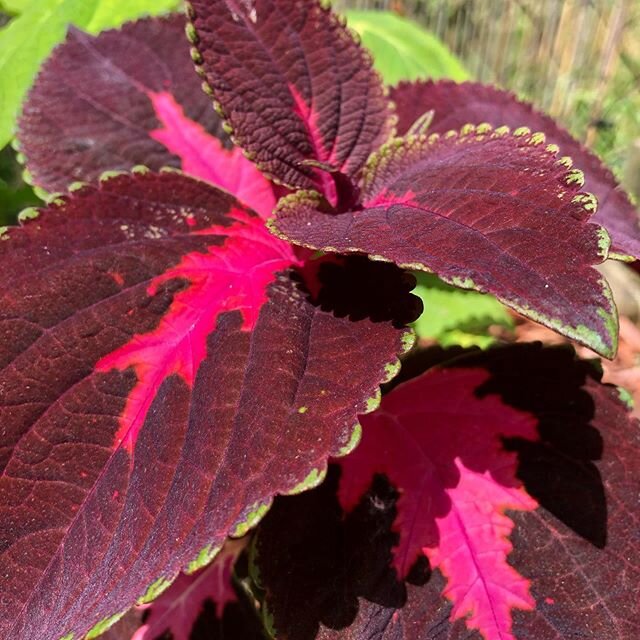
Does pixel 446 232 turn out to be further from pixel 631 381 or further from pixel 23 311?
pixel 631 381

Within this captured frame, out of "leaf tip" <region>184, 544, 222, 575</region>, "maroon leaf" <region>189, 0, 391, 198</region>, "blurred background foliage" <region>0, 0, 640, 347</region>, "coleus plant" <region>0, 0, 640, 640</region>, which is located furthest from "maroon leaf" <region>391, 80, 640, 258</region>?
"blurred background foliage" <region>0, 0, 640, 347</region>

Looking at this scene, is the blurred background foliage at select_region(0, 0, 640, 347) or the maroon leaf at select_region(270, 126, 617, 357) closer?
the maroon leaf at select_region(270, 126, 617, 357)

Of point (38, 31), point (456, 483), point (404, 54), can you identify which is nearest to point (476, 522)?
point (456, 483)

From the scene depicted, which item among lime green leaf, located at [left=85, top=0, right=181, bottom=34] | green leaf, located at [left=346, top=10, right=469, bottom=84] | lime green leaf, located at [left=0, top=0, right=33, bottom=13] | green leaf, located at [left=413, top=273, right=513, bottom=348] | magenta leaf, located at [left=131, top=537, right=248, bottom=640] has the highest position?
lime green leaf, located at [left=85, top=0, right=181, bottom=34]

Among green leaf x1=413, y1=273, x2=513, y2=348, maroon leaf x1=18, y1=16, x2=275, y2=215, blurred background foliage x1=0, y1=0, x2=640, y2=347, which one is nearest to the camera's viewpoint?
maroon leaf x1=18, y1=16, x2=275, y2=215

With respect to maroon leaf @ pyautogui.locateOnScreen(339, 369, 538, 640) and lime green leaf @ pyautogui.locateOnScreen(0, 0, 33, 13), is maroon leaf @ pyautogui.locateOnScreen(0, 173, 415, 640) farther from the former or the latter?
lime green leaf @ pyautogui.locateOnScreen(0, 0, 33, 13)

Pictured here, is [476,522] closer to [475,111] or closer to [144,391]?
[144,391]

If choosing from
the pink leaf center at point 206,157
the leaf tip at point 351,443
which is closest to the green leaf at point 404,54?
the pink leaf center at point 206,157

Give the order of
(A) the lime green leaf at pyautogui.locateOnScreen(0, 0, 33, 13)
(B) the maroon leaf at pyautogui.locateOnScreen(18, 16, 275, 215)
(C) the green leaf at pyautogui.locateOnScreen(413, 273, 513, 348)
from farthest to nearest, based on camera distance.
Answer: (C) the green leaf at pyautogui.locateOnScreen(413, 273, 513, 348) → (A) the lime green leaf at pyautogui.locateOnScreen(0, 0, 33, 13) → (B) the maroon leaf at pyautogui.locateOnScreen(18, 16, 275, 215)
